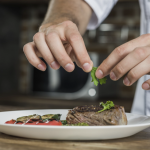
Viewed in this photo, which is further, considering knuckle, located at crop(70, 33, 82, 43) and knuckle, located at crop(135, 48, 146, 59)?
knuckle, located at crop(70, 33, 82, 43)

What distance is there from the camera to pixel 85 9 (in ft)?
5.27

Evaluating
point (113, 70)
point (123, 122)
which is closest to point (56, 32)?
point (113, 70)

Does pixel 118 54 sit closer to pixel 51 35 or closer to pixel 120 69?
pixel 120 69

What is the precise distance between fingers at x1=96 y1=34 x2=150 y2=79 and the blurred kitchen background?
2.06 metres

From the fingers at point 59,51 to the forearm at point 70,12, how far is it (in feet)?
1.33

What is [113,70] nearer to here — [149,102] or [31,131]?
[31,131]

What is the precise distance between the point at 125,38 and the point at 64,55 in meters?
2.80

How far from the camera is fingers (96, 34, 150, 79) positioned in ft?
2.85

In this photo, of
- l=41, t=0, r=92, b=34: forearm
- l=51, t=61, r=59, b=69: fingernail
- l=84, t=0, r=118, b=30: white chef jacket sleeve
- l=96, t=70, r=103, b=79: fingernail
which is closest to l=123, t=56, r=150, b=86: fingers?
l=96, t=70, r=103, b=79: fingernail

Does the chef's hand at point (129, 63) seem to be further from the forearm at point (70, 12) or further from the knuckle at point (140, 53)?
the forearm at point (70, 12)

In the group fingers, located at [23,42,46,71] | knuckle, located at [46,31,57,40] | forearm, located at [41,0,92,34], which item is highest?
forearm, located at [41,0,92,34]

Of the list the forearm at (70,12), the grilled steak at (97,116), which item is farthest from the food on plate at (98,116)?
the forearm at (70,12)

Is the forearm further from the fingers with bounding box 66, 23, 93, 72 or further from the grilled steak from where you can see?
the grilled steak

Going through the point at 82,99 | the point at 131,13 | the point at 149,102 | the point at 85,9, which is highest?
the point at 131,13
